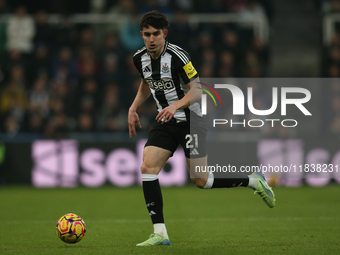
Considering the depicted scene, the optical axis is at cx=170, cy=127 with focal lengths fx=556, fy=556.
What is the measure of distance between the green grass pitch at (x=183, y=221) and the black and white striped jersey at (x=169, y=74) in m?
1.36

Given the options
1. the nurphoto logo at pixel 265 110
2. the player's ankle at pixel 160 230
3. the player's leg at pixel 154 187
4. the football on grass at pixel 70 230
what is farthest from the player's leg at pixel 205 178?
the nurphoto logo at pixel 265 110

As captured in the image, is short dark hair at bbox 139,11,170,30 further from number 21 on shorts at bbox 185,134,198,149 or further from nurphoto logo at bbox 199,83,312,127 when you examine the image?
nurphoto logo at bbox 199,83,312,127

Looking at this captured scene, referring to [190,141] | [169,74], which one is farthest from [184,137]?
[169,74]

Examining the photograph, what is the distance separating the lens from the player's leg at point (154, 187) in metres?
5.32

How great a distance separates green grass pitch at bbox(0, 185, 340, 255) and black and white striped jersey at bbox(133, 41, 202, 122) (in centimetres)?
136

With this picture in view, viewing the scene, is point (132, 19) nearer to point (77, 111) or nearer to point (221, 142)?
point (77, 111)

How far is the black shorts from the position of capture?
5.48 m

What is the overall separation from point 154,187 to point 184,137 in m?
0.58

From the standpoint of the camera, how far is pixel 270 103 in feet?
39.0

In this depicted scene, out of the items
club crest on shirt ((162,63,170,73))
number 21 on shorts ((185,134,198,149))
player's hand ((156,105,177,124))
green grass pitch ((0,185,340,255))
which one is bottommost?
green grass pitch ((0,185,340,255))

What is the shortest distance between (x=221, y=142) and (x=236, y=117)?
0.72 metres

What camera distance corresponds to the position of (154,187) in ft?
17.7

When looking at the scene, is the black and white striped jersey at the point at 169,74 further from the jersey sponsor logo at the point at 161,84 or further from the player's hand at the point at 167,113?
the player's hand at the point at 167,113

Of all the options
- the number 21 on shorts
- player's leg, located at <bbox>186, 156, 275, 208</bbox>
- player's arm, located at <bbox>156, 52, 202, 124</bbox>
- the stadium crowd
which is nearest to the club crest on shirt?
player's arm, located at <bbox>156, 52, 202, 124</bbox>
